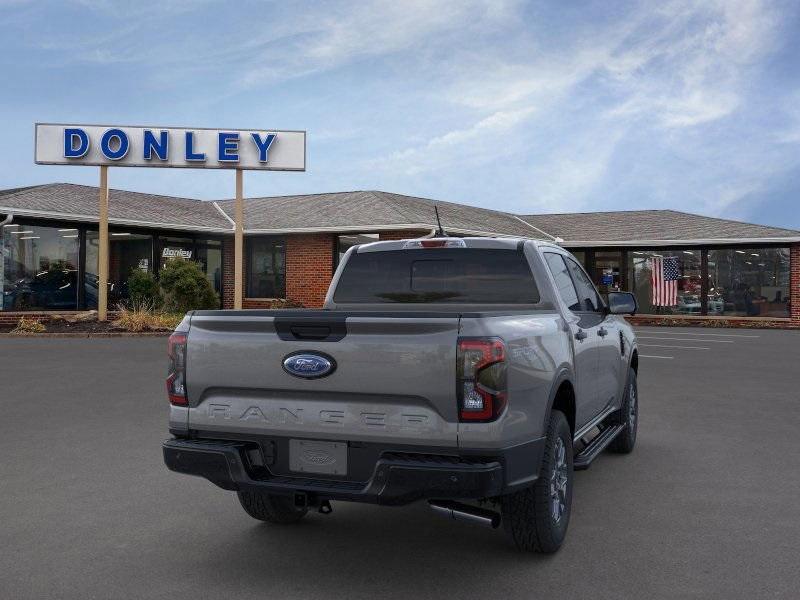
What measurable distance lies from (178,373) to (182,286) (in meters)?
19.0

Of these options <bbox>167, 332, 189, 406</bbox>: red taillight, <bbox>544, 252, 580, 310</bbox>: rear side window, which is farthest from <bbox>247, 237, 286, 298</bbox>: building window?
<bbox>167, 332, 189, 406</bbox>: red taillight

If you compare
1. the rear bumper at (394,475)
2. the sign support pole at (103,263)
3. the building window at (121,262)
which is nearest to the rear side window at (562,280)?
the rear bumper at (394,475)

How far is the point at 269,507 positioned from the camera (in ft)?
16.1

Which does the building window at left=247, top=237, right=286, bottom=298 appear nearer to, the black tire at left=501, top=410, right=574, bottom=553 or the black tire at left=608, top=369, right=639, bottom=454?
the black tire at left=608, top=369, right=639, bottom=454

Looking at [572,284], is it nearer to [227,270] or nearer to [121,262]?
[121,262]

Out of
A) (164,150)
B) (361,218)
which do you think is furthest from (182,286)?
(361,218)

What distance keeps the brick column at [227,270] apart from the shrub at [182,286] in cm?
520

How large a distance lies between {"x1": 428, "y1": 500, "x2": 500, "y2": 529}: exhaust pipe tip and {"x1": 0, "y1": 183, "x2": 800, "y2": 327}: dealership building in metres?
20.6

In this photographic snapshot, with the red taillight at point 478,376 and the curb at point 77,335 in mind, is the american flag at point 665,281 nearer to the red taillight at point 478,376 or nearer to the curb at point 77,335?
the curb at point 77,335

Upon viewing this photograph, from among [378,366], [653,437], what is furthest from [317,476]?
[653,437]

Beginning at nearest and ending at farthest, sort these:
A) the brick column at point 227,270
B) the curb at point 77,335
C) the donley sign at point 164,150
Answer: the curb at point 77,335 < the donley sign at point 164,150 < the brick column at point 227,270

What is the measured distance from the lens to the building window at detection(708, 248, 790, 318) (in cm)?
2747

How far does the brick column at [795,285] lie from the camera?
2688 cm

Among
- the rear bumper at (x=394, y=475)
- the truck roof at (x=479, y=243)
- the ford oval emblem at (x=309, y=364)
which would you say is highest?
the truck roof at (x=479, y=243)
